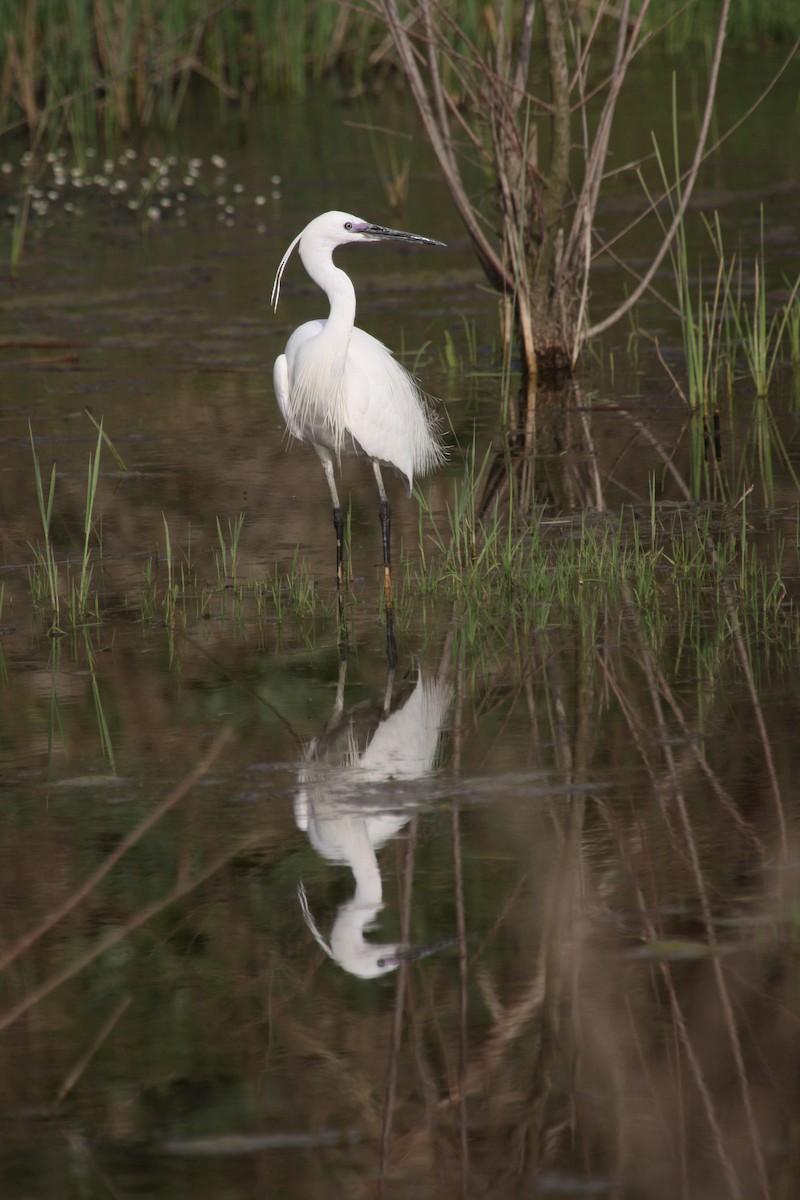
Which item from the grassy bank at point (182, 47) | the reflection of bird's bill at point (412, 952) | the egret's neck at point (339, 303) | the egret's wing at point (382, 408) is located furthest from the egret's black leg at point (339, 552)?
the grassy bank at point (182, 47)

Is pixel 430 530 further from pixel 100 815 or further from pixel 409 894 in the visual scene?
pixel 409 894

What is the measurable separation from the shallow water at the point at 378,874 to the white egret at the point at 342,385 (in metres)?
0.38

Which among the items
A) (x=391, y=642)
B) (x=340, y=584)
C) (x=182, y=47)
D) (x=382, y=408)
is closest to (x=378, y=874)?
(x=391, y=642)

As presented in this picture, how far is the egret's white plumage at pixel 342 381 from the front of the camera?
5.96 m

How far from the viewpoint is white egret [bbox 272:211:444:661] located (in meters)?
5.96

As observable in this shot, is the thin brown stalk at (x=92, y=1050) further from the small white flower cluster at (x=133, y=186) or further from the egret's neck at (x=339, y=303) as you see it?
the small white flower cluster at (x=133, y=186)

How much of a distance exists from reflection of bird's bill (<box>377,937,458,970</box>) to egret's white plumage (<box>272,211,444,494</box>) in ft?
9.81

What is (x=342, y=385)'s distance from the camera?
6.02 m

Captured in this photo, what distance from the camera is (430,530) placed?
21.7 feet

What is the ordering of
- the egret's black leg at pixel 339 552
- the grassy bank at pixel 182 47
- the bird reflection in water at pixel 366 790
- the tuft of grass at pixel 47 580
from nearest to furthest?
1. the bird reflection in water at pixel 366 790
2. the tuft of grass at pixel 47 580
3. the egret's black leg at pixel 339 552
4. the grassy bank at pixel 182 47

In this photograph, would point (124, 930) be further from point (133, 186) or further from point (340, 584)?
point (133, 186)

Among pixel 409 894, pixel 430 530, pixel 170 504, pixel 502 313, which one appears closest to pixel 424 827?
pixel 409 894

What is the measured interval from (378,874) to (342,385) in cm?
274

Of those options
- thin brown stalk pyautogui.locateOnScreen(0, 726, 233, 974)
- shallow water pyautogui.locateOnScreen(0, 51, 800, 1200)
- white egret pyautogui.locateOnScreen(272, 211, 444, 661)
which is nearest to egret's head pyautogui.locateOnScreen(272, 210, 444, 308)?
white egret pyautogui.locateOnScreen(272, 211, 444, 661)
